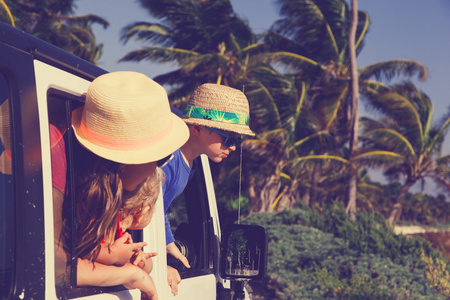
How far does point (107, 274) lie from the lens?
5.88 ft

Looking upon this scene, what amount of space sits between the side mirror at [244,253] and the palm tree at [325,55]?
2075 centimetres

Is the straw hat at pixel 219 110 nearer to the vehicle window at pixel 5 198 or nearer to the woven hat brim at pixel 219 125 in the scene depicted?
the woven hat brim at pixel 219 125

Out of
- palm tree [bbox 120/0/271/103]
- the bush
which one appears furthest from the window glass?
palm tree [bbox 120/0/271/103]

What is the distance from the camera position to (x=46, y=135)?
158 cm

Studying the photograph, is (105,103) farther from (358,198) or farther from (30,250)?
(358,198)

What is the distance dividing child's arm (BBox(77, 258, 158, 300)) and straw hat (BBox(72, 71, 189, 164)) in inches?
14.3

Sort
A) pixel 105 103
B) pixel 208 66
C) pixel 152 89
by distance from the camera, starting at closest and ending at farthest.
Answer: pixel 105 103
pixel 152 89
pixel 208 66

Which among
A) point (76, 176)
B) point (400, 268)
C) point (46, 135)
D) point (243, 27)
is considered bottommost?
point (400, 268)

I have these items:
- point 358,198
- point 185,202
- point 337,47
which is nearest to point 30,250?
point 185,202

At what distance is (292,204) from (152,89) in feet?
81.7

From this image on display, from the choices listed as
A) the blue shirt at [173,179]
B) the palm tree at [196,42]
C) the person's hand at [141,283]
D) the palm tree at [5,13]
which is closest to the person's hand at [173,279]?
the blue shirt at [173,179]

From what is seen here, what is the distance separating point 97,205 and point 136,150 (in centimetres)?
21

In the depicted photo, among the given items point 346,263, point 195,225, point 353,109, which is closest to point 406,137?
point 353,109

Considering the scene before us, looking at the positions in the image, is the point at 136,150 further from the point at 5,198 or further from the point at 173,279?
the point at 173,279
